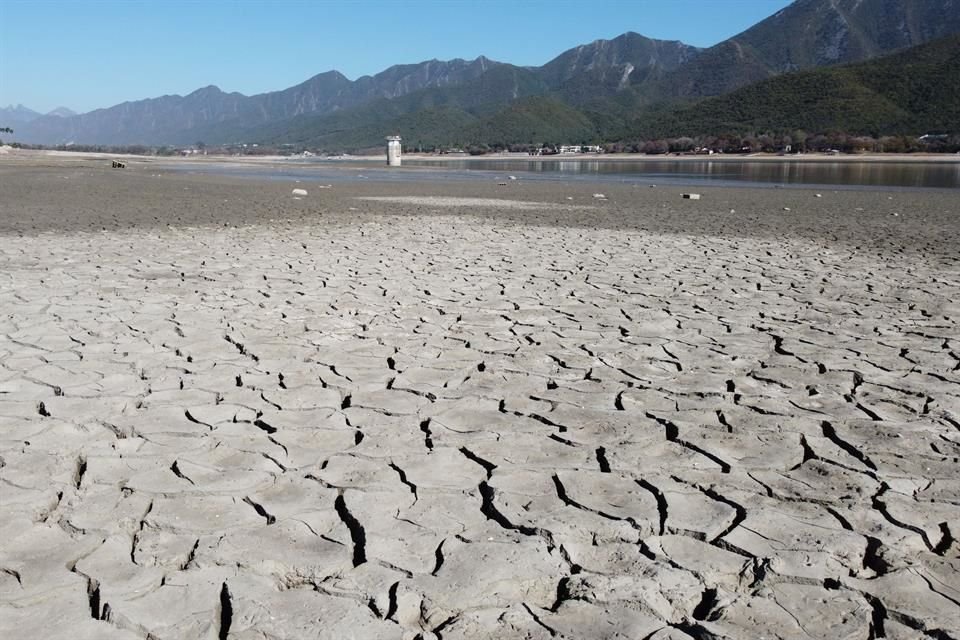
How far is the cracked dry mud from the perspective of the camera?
188 centimetres

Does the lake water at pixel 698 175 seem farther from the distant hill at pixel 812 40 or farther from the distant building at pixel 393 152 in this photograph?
the distant hill at pixel 812 40

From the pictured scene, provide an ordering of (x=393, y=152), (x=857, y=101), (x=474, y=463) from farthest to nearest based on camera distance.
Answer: (x=857, y=101) < (x=393, y=152) < (x=474, y=463)

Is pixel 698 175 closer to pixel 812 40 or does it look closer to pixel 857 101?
pixel 857 101

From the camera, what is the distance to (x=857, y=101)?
74.1 m

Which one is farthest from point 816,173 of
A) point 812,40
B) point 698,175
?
point 812,40

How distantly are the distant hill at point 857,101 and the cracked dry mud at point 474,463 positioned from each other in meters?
72.4

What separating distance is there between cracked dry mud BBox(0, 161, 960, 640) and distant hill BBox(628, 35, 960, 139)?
237ft

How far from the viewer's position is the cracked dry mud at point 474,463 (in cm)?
188

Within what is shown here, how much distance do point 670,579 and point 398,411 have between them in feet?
5.13

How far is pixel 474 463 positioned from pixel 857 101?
83740mm

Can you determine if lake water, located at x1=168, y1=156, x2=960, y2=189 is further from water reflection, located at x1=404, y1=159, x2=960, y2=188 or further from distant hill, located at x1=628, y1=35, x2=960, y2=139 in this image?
distant hill, located at x1=628, y1=35, x2=960, y2=139

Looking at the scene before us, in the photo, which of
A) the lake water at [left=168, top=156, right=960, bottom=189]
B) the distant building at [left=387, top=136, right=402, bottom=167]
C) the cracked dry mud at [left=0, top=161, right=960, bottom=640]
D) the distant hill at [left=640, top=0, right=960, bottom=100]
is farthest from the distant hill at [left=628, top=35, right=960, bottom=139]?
the cracked dry mud at [left=0, top=161, right=960, bottom=640]

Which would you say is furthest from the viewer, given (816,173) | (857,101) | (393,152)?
(857,101)

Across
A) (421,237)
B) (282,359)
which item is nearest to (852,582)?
(282,359)
